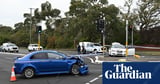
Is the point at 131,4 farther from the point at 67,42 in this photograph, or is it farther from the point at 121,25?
the point at 67,42

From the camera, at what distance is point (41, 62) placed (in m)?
17.3

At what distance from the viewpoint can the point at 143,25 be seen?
66375mm

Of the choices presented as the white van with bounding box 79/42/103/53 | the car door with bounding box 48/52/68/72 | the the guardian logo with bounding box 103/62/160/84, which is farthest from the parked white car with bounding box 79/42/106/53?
the the guardian logo with bounding box 103/62/160/84

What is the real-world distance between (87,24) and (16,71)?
4314 cm

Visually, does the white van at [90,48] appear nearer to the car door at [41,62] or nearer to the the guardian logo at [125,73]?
the car door at [41,62]

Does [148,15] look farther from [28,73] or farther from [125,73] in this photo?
[125,73]

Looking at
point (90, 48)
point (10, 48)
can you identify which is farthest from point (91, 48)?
point (10, 48)

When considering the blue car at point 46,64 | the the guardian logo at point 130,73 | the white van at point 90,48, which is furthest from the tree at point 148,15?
the the guardian logo at point 130,73

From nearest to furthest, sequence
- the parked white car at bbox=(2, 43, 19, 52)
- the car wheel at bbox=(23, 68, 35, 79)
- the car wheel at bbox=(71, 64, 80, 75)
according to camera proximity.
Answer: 1. the car wheel at bbox=(23, 68, 35, 79)
2. the car wheel at bbox=(71, 64, 80, 75)
3. the parked white car at bbox=(2, 43, 19, 52)

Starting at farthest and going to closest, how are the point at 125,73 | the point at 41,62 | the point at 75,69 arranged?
the point at 75,69, the point at 41,62, the point at 125,73

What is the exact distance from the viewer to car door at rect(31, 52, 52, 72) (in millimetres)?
17281

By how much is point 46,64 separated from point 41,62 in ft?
0.88

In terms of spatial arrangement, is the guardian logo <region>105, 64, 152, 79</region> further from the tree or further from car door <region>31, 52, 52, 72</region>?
the tree

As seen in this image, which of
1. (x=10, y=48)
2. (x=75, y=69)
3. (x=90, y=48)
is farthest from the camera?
(x=10, y=48)
